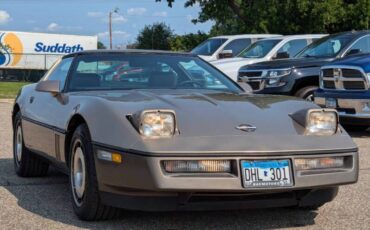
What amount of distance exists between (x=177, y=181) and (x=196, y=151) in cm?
24

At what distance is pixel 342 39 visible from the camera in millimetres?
12164

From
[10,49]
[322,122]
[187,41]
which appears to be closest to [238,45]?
[322,122]

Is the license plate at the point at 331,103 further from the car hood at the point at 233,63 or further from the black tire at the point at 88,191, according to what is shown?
the black tire at the point at 88,191

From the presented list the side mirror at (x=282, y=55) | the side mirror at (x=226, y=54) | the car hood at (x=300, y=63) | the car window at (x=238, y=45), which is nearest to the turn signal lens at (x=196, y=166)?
the car hood at (x=300, y=63)

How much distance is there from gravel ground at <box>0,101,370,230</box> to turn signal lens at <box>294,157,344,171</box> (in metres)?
0.57

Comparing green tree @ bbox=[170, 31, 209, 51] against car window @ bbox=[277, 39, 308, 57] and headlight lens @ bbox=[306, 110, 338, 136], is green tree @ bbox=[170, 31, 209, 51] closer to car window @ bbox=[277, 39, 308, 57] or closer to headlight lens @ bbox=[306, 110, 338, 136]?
car window @ bbox=[277, 39, 308, 57]

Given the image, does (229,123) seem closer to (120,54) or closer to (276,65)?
(120,54)

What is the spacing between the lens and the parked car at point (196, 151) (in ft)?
13.4

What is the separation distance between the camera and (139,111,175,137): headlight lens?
4211mm

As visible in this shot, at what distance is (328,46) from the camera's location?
12438 mm

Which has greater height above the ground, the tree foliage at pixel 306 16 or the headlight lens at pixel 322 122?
the tree foliage at pixel 306 16

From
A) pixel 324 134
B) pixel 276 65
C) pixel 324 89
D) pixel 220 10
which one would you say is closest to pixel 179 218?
pixel 324 134

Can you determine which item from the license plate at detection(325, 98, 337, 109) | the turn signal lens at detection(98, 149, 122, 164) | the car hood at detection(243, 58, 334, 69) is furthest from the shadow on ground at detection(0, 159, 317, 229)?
the car hood at detection(243, 58, 334, 69)

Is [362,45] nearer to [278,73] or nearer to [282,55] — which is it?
[278,73]
